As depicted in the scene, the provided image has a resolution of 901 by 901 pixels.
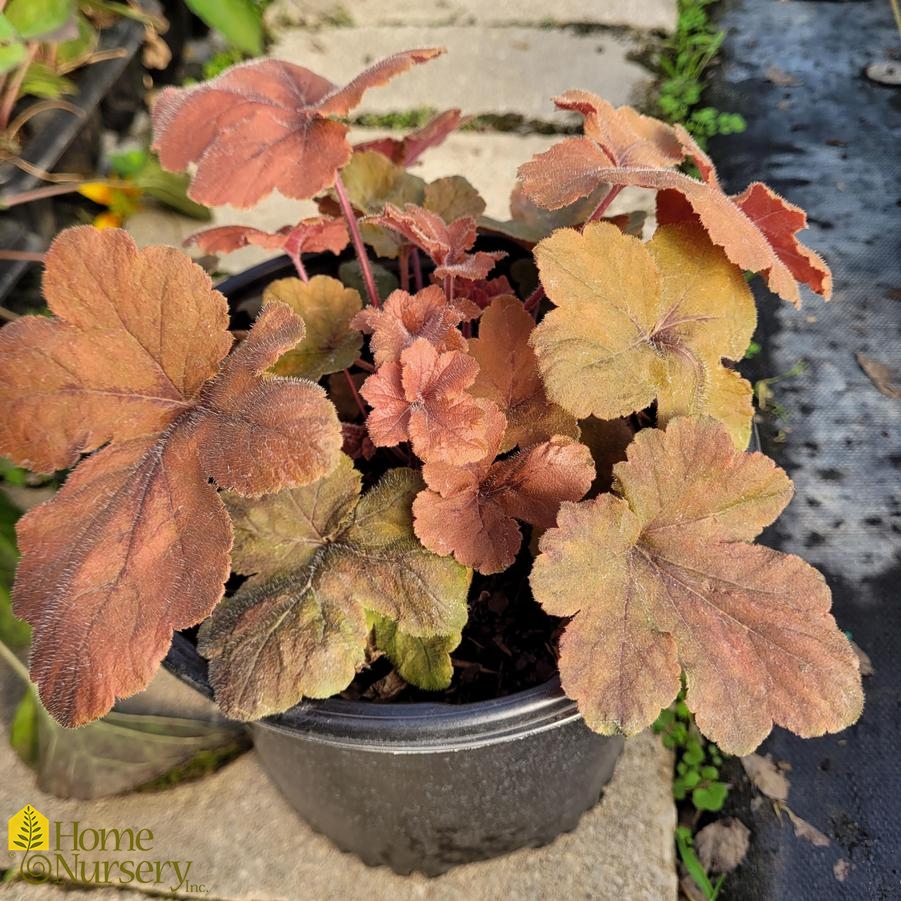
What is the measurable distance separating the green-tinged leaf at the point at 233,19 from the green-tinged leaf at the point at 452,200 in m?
1.53

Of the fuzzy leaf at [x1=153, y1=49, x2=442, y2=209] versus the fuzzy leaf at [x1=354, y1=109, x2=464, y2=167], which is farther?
the fuzzy leaf at [x1=354, y1=109, x2=464, y2=167]

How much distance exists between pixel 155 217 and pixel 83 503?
1.95 metres

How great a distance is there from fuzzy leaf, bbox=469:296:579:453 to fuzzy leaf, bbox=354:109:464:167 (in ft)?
1.12

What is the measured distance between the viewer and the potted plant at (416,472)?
0.73 metres

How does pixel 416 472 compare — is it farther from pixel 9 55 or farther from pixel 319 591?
pixel 9 55

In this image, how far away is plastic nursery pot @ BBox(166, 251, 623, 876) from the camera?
85 cm

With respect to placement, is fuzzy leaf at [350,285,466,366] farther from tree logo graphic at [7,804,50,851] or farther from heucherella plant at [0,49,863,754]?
tree logo graphic at [7,804,50,851]

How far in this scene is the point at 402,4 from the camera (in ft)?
9.80

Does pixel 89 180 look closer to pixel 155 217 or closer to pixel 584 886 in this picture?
pixel 155 217

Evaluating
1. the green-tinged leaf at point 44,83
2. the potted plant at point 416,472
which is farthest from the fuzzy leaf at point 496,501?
the green-tinged leaf at point 44,83

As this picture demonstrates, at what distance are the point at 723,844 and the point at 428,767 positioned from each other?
650 millimetres

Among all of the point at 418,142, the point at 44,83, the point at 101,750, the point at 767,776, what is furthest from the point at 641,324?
the point at 44,83

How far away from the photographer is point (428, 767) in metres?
1.01

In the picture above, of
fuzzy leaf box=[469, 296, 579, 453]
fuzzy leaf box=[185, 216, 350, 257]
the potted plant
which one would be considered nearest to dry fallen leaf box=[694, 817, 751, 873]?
the potted plant
